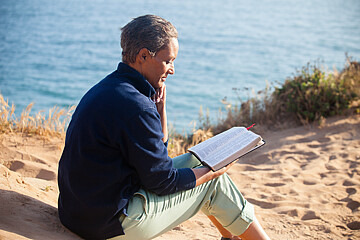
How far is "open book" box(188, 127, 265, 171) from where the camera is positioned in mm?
2451

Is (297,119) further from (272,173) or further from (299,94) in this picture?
(272,173)

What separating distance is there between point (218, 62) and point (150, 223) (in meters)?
14.8

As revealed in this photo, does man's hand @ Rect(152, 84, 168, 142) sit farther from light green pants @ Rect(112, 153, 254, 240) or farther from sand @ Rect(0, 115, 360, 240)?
sand @ Rect(0, 115, 360, 240)

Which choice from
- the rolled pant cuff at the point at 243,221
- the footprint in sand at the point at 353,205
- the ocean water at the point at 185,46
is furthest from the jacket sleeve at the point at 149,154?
the ocean water at the point at 185,46

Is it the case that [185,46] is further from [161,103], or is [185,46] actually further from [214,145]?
[214,145]

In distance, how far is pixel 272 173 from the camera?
4.93 m

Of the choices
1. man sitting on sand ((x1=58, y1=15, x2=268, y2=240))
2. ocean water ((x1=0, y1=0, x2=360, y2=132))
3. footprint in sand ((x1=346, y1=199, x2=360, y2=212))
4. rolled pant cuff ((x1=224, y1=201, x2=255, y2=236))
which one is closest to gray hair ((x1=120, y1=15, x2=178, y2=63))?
man sitting on sand ((x1=58, y1=15, x2=268, y2=240))

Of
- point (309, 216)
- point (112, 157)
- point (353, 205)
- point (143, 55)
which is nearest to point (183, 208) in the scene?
point (112, 157)

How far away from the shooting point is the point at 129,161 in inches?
86.4

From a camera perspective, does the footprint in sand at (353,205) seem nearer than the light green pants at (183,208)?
No

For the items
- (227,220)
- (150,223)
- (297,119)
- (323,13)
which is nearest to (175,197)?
(150,223)

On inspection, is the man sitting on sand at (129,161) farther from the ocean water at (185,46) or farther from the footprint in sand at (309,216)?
the ocean water at (185,46)

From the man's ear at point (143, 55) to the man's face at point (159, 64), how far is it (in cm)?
2

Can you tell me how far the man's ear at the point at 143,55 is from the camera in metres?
2.33
